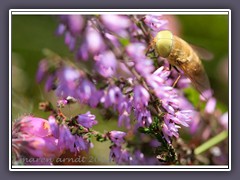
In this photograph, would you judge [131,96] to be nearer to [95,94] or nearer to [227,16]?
[95,94]

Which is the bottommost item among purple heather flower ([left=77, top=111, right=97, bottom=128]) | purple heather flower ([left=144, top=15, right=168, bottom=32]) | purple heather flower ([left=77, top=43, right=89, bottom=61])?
purple heather flower ([left=77, top=111, right=97, bottom=128])

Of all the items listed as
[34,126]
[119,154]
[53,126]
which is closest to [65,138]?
[53,126]

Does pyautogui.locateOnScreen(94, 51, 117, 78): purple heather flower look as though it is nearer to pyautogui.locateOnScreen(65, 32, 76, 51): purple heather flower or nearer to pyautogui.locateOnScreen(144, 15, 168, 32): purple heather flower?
pyautogui.locateOnScreen(65, 32, 76, 51): purple heather flower

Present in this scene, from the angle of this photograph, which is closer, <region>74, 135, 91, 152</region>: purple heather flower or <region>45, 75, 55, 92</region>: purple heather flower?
<region>45, 75, 55, 92</region>: purple heather flower

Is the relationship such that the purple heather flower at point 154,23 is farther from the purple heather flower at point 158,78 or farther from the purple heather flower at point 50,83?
the purple heather flower at point 50,83

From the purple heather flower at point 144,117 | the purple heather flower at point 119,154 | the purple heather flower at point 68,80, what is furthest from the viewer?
the purple heather flower at point 119,154

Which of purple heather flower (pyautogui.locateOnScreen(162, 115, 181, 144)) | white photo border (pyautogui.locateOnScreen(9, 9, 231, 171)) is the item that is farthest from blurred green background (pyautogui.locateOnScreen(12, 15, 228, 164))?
purple heather flower (pyautogui.locateOnScreen(162, 115, 181, 144))

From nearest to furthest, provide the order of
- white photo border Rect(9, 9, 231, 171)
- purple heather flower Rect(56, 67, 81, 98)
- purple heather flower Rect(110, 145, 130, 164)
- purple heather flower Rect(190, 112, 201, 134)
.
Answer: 1. purple heather flower Rect(56, 67, 81, 98)
2. purple heather flower Rect(110, 145, 130, 164)
3. white photo border Rect(9, 9, 231, 171)
4. purple heather flower Rect(190, 112, 201, 134)

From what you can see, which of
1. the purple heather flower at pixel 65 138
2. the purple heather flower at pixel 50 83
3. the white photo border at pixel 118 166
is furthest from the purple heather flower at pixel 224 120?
the purple heather flower at pixel 50 83
